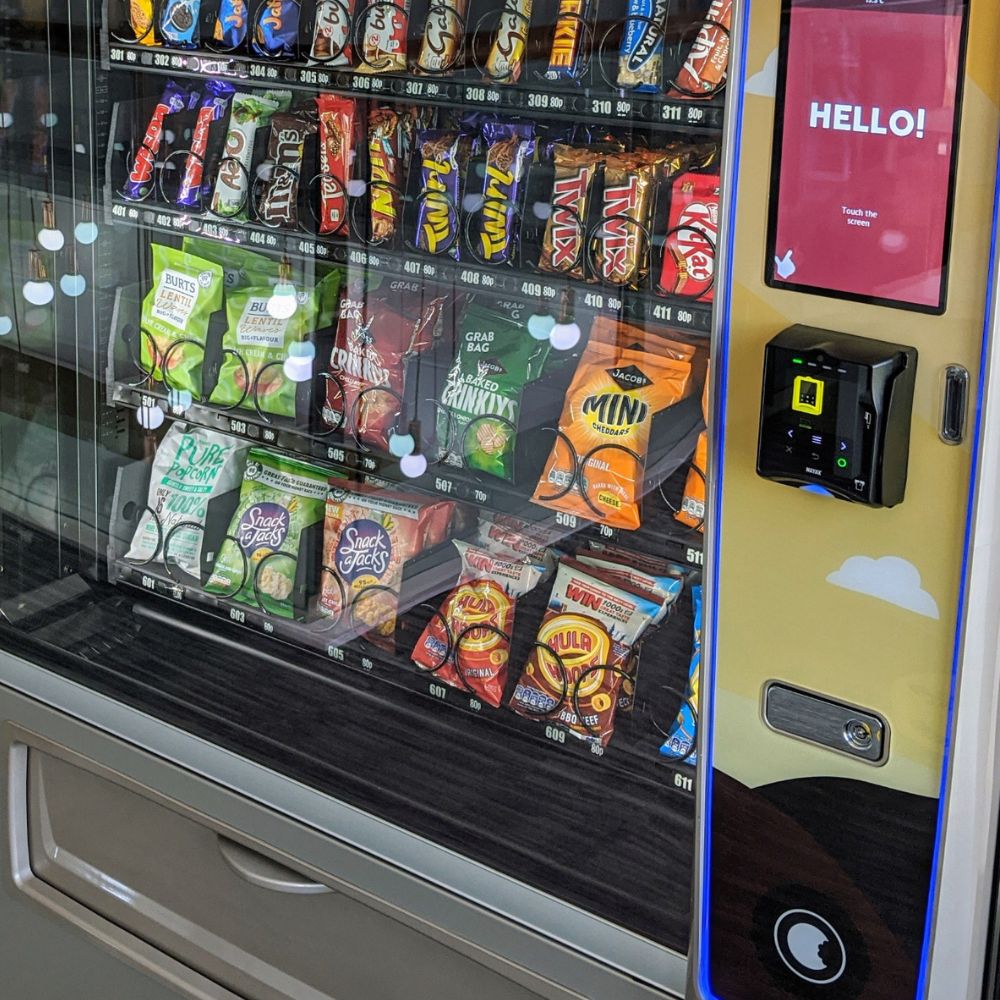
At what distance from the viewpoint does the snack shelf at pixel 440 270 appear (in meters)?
1.25

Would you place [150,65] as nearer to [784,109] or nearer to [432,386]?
[432,386]

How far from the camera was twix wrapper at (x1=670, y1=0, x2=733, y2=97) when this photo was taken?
1.18 meters

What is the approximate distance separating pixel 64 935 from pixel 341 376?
2.74ft

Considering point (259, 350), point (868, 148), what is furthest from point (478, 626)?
point (868, 148)

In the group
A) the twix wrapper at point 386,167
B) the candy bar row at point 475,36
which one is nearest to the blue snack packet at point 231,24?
the candy bar row at point 475,36

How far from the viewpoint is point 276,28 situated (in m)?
1.59

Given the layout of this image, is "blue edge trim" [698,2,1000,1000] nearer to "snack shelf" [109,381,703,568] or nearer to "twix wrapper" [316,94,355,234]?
"snack shelf" [109,381,703,568]

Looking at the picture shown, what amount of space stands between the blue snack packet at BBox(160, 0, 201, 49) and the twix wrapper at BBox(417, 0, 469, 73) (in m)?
0.40

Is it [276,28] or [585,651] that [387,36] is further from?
[585,651]

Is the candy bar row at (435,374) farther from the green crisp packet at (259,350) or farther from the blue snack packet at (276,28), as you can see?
the blue snack packet at (276,28)

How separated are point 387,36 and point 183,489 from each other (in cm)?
77

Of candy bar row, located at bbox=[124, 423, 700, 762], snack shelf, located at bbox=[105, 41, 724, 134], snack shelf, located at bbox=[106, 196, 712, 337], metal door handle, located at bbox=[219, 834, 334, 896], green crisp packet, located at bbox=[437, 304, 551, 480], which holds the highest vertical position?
snack shelf, located at bbox=[105, 41, 724, 134]

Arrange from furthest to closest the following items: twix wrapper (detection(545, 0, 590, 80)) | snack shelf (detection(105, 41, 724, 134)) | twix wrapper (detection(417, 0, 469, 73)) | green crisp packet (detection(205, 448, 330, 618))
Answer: green crisp packet (detection(205, 448, 330, 618)), twix wrapper (detection(417, 0, 469, 73)), twix wrapper (detection(545, 0, 590, 80)), snack shelf (detection(105, 41, 724, 134))

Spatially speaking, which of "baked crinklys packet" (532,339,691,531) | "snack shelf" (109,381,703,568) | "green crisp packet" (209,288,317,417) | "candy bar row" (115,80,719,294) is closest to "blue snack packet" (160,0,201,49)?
"candy bar row" (115,80,719,294)
